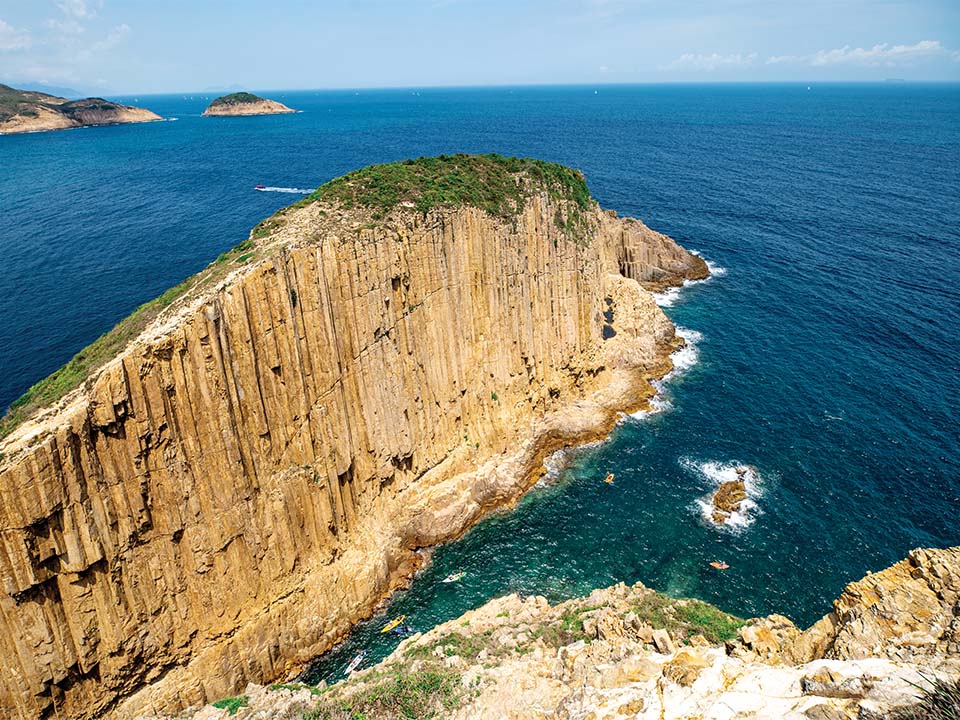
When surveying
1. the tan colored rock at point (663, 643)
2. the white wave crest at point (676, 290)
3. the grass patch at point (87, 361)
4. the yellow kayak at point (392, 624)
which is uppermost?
the grass patch at point (87, 361)

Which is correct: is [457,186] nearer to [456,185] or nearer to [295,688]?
[456,185]

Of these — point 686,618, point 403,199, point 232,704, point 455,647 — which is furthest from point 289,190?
point 686,618

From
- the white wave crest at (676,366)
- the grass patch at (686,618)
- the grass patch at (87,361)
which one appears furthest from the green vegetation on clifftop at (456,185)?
the grass patch at (686,618)

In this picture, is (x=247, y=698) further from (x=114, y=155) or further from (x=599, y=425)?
(x=114, y=155)

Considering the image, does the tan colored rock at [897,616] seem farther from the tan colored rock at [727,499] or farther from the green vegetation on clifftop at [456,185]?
the green vegetation on clifftop at [456,185]

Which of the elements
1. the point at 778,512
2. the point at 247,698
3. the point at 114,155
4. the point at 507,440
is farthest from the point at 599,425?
the point at 114,155

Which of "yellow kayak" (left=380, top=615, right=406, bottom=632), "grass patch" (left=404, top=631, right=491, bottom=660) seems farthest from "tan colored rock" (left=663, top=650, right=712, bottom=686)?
"yellow kayak" (left=380, top=615, right=406, bottom=632)

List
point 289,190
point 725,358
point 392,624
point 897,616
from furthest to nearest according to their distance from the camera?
point 289,190
point 725,358
point 392,624
point 897,616
